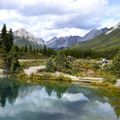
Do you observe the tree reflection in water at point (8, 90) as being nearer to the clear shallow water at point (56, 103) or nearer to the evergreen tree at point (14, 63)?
the clear shallow water at point (56, 103)

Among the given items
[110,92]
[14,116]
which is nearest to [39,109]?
[14,116]

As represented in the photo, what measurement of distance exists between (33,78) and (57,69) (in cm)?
1347

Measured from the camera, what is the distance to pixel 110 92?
10294cm

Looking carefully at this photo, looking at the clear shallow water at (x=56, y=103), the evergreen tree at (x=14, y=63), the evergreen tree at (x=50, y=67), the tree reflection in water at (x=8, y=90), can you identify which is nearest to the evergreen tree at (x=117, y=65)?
the clear shallow water at (x=56, y=103)

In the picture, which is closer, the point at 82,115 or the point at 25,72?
the point at 82,115

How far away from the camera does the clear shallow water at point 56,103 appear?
6656 cm

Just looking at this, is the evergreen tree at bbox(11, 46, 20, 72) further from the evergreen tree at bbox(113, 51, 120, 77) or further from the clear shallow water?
the evergreen tree at bbox(113, 51, 120, 77)

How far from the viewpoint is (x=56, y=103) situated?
84312mm

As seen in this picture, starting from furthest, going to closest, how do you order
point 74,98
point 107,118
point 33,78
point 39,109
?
point 33,78, point 74,98, point 39,109, point 107,118

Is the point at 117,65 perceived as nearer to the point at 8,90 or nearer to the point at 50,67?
the point at 8,90

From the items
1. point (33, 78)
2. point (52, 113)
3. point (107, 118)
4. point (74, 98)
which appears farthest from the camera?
point (33, 78)

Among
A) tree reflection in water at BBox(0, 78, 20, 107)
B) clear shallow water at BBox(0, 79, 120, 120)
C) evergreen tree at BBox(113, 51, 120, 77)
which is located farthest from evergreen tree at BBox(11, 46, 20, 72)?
evergreen tree at BBox(113, 51, 120, 77)

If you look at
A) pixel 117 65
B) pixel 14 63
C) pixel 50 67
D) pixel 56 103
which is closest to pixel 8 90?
pixel 56 103

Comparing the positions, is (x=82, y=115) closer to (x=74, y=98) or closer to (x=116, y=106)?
(x=116, y=106)
